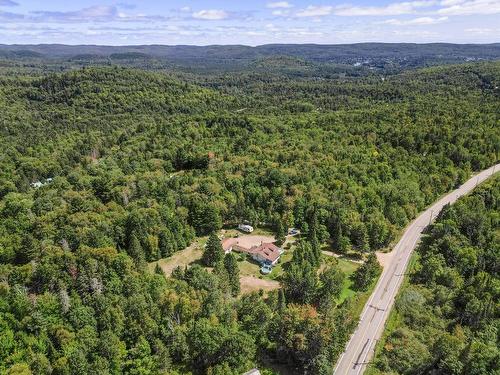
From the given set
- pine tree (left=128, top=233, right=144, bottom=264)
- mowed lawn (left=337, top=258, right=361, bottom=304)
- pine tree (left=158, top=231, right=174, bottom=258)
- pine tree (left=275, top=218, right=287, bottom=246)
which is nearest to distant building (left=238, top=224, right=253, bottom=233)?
pine tree (left=275, top=218, right=287, bottom=246)

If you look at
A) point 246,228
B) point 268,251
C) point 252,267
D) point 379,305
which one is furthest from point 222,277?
point 379,305

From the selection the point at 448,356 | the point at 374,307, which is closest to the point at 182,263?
the point at 374,307

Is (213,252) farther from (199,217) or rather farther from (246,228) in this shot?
(246,228)

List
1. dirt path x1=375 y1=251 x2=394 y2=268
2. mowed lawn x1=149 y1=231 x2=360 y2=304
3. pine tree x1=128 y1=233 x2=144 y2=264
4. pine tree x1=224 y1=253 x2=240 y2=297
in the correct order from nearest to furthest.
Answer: pine tree x1=224 y1=253 x2=240 y2=297, mowed lawn x1=149 y1=231 x2=360 y2=304, pine tree x1=128 y1=233 x2=144 y2=264, dirt path x1=375 y1=251 x2=394 y2=268

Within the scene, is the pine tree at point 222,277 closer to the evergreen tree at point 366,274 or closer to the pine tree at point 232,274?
the pine tree at point 232,274

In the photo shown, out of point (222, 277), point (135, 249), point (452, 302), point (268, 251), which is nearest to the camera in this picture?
point (452, 302)

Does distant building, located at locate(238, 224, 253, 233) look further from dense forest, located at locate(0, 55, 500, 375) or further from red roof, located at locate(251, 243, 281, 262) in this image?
red roof, located at locate(251, 243, 281, 262)
